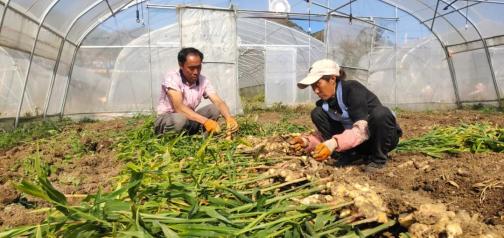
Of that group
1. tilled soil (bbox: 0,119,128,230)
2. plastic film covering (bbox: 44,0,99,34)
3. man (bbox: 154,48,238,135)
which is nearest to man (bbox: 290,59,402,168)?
man (bbox: 154,48,238,135)

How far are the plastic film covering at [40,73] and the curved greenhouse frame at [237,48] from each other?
0.9 inches

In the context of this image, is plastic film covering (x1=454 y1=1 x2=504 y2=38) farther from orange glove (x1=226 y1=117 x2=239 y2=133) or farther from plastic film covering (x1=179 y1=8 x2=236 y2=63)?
orange glove (x1=226 y1=117 x2=239 y2=133)

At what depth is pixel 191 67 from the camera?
4.93 m

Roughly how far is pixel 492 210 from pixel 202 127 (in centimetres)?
318

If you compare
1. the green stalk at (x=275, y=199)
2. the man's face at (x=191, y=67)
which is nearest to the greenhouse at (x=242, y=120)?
the green stalk at (x=275, y=199)

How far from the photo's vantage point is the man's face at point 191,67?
4859 millimetres

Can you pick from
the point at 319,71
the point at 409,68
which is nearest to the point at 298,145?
the point at 319,71

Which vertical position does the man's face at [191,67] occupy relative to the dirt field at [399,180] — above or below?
above

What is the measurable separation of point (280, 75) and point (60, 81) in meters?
6.01

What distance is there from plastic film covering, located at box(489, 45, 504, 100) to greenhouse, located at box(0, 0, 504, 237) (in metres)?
0.04

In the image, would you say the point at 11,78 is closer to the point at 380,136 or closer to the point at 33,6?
the point at 33,6

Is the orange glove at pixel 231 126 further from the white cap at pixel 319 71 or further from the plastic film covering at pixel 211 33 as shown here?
the plastic film covering at pixel 211 33

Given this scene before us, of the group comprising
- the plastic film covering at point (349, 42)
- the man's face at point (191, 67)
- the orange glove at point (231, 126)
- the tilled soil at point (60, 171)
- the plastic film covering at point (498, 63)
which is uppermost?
the plastic film covering at point (349, 42)

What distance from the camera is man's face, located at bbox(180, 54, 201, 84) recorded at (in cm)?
486
